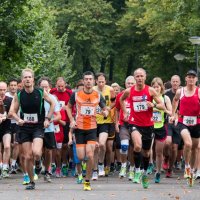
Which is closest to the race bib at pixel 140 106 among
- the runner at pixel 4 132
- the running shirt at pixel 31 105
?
the running shirt at pixel 31 105

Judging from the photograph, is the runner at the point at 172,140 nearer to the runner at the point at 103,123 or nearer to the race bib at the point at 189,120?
the runner at the point at 103,123

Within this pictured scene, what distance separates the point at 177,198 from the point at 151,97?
2.86 metres

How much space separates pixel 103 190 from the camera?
16094 mm

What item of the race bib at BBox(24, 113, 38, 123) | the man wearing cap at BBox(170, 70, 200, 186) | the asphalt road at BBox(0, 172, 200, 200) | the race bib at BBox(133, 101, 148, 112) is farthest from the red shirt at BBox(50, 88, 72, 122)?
the race bib at BBox(24, 113, 38, 123)

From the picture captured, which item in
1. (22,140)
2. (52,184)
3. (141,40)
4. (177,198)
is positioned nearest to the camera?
(177,198)

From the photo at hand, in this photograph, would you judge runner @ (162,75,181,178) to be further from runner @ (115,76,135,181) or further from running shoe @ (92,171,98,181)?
running shoe @ (92,171,98,181)

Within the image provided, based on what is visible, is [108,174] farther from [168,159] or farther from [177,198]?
[177,198]

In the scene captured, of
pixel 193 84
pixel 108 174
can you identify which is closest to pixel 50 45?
pixel 108 174

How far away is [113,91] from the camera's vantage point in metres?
20.4

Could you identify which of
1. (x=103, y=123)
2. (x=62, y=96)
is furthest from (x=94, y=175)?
(x=62, y=96)

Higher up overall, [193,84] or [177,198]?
[193,84]

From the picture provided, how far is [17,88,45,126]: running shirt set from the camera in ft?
52.3

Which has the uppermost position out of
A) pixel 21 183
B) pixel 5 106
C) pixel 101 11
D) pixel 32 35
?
pixel 101 11

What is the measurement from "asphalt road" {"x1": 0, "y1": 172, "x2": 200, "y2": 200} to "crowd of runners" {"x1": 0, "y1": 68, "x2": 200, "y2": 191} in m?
0.25
